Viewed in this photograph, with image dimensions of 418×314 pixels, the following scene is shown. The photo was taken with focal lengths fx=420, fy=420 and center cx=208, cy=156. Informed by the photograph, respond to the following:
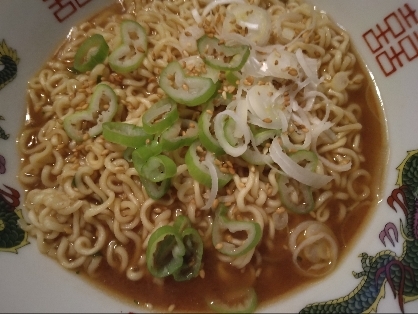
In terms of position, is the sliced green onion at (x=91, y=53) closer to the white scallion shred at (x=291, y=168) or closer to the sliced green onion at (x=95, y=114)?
the sliced green onion at (x=95, y=114)

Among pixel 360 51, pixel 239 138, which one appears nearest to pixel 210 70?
pixel 239 138

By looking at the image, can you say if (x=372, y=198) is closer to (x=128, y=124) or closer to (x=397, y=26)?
(x=397, y=26)

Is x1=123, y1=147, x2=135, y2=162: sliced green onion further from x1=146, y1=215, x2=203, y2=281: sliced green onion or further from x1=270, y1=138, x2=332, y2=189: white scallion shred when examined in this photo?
x1=270, y1=138, x2=332, y2=189: white scallion shred

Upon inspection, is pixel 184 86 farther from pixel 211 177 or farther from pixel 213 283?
pixel 213 283

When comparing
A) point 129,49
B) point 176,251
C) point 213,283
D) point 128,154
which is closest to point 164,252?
point 176,251

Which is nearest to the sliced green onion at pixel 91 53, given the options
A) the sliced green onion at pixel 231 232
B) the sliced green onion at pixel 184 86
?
the sliced green onion at pixel 184 86

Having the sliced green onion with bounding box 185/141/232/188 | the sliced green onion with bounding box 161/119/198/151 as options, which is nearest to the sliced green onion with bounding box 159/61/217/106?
the sliced green onion with bounding box 161/119/198/151
